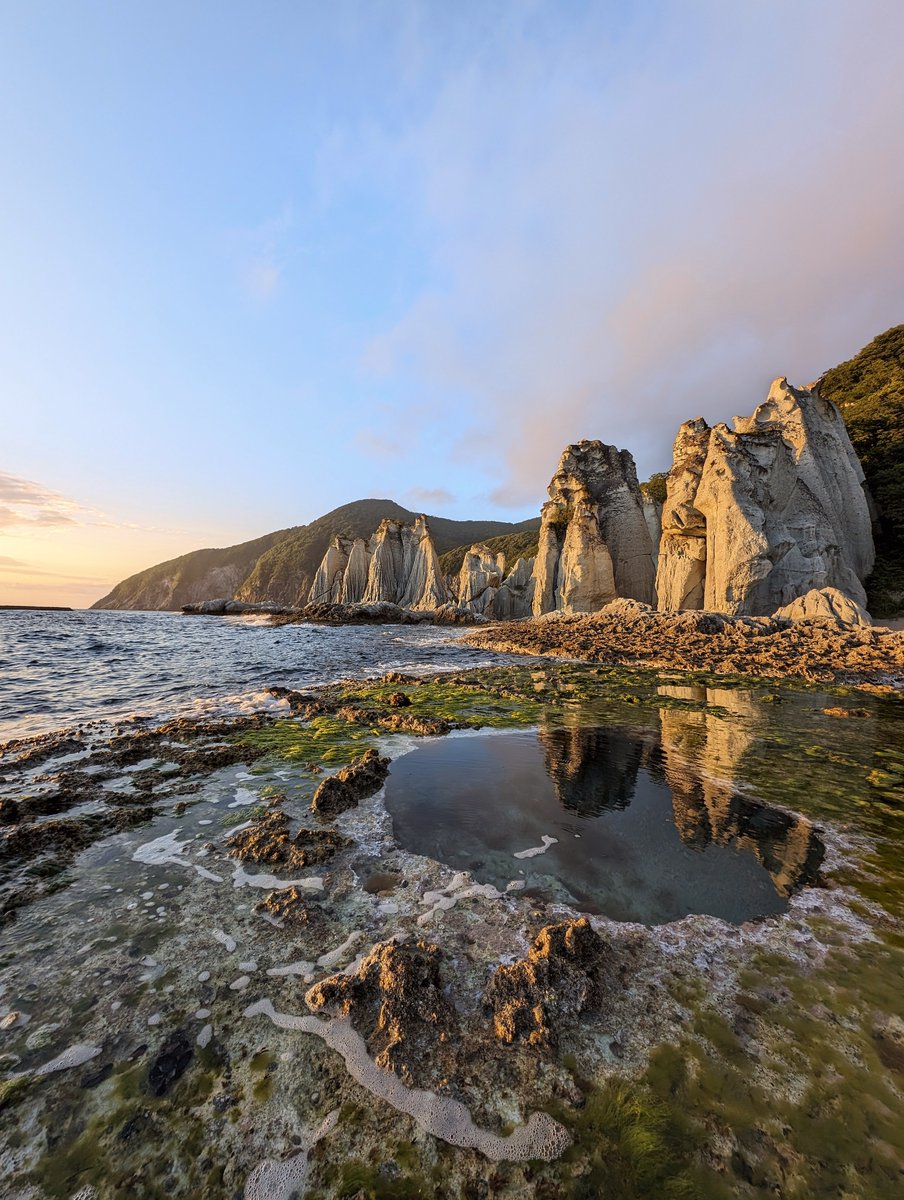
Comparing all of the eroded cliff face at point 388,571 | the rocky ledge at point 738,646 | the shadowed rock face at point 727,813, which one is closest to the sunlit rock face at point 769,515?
the rocky ledge at point 738,646

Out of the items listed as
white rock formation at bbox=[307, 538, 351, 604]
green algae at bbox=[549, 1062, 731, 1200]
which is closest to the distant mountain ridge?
white rock formation at bbox=[307, 538, 351, 604]

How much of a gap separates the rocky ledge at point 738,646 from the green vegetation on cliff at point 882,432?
1372cm

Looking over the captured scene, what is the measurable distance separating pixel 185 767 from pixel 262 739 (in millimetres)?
1778

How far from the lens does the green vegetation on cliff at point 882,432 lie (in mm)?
31312

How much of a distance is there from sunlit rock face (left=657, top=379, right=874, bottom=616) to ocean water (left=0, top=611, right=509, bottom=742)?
16.8 meters

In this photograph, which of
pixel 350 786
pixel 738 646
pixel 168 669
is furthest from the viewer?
pixel 738 646

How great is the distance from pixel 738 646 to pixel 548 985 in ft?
70.6

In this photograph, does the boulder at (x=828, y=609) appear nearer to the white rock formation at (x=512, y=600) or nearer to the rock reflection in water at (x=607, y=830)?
the rock reflection in water at (x=607, y=830)

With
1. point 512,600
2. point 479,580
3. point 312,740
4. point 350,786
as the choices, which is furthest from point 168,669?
point 479,580

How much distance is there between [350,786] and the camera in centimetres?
666

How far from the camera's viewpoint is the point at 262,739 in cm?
936

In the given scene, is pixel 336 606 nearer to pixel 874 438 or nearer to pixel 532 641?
pixel 532 641

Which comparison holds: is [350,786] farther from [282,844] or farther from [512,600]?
[512,600]

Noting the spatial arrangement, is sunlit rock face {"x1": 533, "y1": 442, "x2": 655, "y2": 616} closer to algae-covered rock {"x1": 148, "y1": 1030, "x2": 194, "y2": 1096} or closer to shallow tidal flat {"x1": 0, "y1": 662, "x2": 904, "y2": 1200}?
shallow tidal flat {"x1": 0, "y1": 662, "x2": 904, "y2": 1200}
